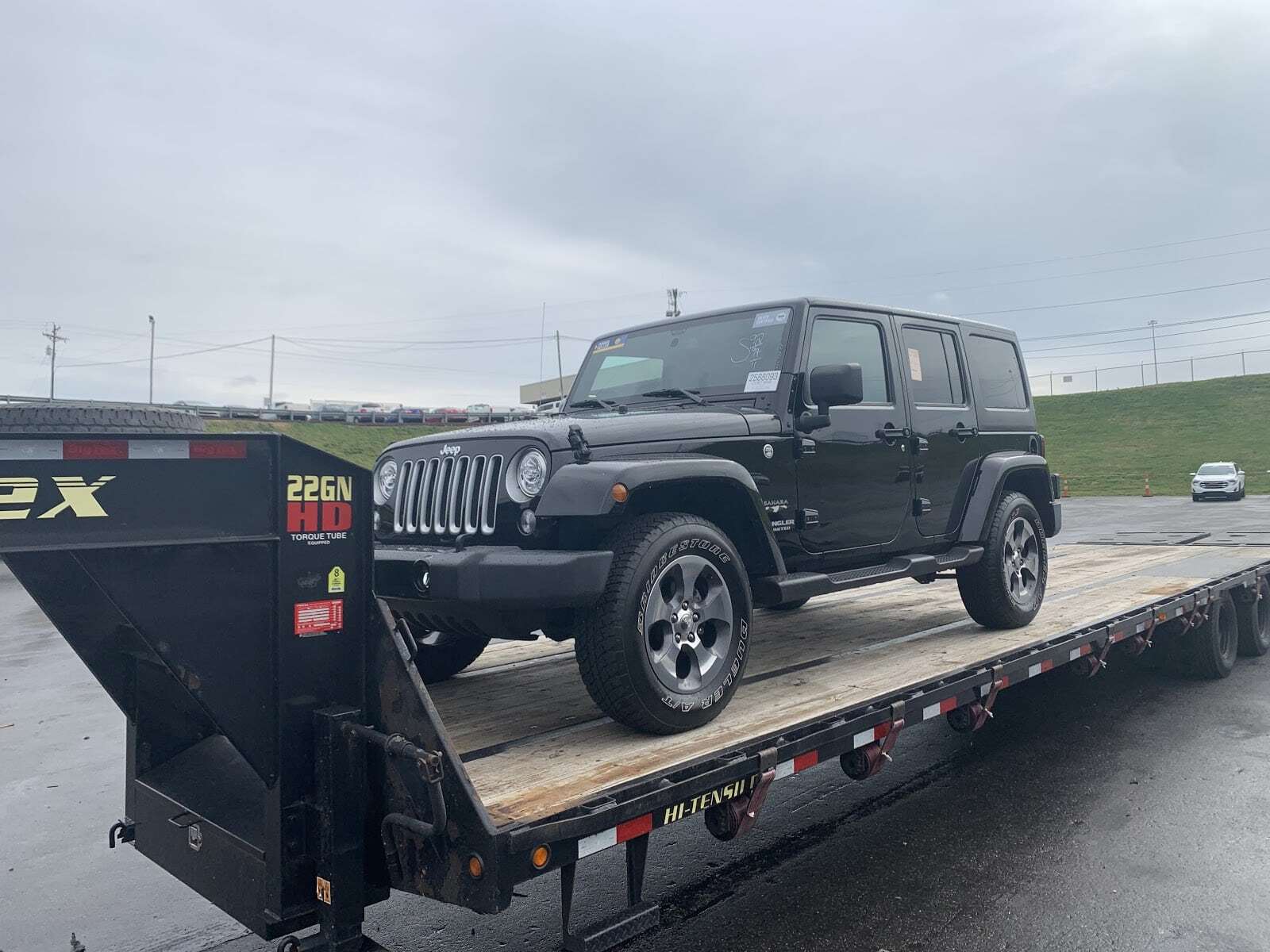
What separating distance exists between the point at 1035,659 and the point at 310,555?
3.76 meters

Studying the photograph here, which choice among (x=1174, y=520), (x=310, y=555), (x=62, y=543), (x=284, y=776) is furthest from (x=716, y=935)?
(x=1174, y=520)

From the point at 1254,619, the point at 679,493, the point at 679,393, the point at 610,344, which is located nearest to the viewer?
the point at 679,493

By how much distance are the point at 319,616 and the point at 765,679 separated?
2461mm

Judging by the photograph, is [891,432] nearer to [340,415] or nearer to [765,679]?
[765,679]

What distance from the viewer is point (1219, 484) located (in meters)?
30.4

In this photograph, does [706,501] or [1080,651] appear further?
[1080,651]

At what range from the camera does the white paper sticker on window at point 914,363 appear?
18.9ft

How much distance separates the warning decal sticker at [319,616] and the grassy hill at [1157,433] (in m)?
37.2

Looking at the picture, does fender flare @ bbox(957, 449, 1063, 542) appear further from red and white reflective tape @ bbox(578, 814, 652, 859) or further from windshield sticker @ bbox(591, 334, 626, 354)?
red and white reflective tape @ bbox(578, 814, 652, 859)

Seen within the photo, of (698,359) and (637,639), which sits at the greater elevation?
(698,359)

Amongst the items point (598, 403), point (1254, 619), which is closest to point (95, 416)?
point (598, 403)

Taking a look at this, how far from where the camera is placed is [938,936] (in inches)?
149

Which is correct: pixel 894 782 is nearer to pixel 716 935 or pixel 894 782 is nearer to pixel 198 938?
pixel 716 935

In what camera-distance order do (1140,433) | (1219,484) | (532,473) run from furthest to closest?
(1140,433) → (1219,484) → (532,473)
